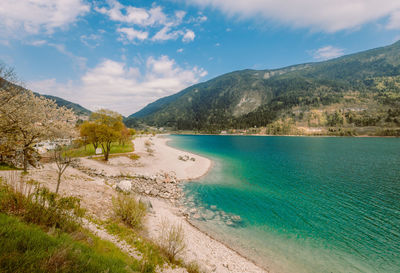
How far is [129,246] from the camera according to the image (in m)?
8.80

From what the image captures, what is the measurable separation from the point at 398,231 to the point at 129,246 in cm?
2352

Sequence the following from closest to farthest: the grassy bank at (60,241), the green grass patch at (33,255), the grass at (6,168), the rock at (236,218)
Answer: the green grass patch at (33,255) < the grassy bank at (60,241) < the rock at (236,218) < the grass at (6,168)

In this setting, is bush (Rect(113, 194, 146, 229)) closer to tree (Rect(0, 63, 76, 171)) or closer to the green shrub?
the green shrub

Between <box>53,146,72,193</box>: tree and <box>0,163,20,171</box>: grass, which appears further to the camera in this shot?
<box>0,163,20,171</box>: grass

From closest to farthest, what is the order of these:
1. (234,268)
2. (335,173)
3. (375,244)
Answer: (234,268) → (375,244) → (335,173)

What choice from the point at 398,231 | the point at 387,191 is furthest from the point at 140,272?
the point at 387,191

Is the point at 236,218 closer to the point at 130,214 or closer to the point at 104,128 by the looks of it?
the point at 130,214

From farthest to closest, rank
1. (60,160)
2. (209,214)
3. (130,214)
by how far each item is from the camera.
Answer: (209,214) < (60,160) < (130,214)

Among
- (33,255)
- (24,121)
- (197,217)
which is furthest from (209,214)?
(24,121)

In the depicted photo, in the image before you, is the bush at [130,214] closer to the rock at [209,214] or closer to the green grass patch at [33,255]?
the green grass patch at [33,255]

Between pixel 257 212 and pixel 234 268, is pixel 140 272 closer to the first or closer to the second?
pixel 234 268

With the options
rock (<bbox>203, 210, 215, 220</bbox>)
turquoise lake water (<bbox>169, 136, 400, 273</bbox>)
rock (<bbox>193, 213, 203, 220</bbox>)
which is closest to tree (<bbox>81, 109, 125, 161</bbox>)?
turquoise lake water (<bbox>169, 136, 400, 273</bbox>)

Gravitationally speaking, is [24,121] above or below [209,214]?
above

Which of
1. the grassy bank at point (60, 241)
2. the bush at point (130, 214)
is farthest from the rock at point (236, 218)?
the bush at point (130, 214)
